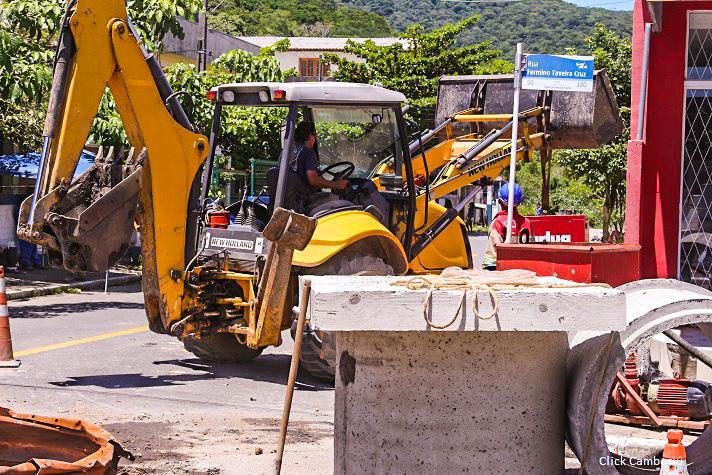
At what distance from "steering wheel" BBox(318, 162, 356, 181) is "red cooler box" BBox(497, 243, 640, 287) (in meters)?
1.91

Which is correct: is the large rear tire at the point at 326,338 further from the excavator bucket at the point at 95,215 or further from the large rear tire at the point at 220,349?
the excavator bucket at the point at 95,215

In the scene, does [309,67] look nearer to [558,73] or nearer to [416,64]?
[416,64]

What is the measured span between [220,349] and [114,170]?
2.43 m

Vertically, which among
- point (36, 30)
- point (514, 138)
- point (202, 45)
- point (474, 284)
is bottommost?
point (474, 284)

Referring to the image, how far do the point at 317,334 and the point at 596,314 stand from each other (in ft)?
15.4

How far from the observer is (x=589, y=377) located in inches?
223

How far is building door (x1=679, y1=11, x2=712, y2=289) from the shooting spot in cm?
1141

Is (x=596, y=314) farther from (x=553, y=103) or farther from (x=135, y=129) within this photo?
(x=553, y=103)

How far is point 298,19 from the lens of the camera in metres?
105

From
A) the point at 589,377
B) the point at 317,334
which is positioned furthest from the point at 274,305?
the point at 589,377

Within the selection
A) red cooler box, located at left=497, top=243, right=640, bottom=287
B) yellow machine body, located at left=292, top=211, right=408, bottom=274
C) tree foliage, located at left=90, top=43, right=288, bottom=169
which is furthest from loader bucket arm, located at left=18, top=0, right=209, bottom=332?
tree foliage, located at left=90, top=43, right=288, bottom=169

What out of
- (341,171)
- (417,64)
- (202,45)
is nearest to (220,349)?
(341,171)

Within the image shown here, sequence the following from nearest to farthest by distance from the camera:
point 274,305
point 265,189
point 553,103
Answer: point 274,305 < point 265,189 < point 553,103

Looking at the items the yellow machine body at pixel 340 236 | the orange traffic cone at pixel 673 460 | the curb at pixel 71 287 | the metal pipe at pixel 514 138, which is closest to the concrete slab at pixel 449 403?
the orange traffic cone at pixel 673 460
